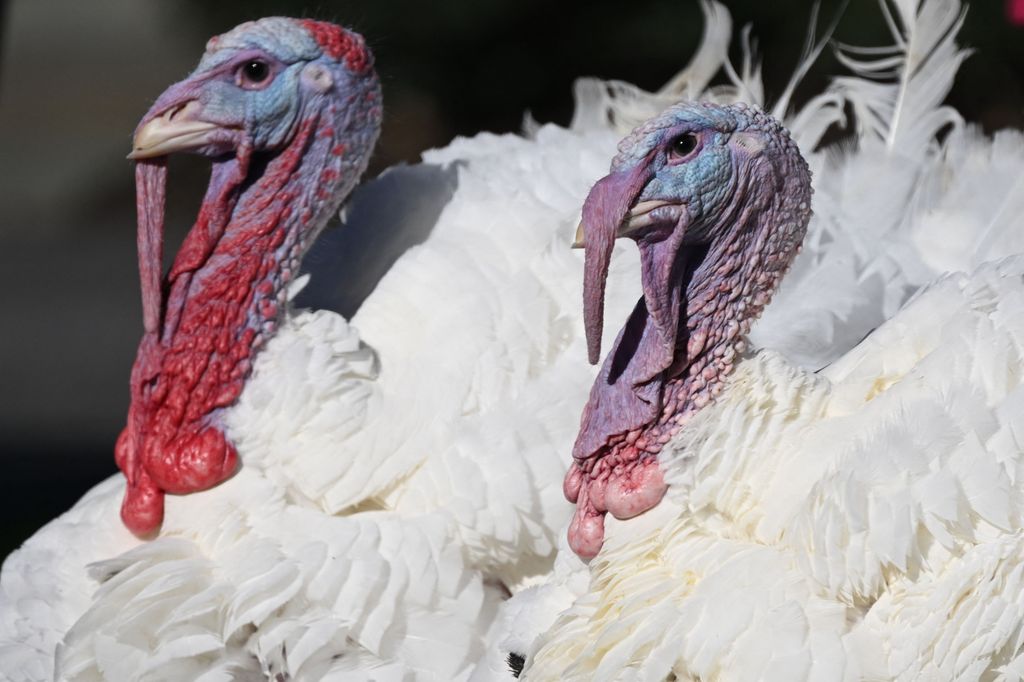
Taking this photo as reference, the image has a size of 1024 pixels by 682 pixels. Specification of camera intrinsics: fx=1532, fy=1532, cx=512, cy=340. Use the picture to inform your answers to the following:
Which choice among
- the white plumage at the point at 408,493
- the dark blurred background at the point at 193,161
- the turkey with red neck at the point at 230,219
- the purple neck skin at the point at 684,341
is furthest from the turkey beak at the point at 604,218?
the dark blurred background at the point at 193,161

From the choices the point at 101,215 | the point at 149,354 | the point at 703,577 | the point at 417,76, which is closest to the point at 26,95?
the point at 101,215

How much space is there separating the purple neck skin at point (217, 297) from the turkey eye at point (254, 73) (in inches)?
5.1

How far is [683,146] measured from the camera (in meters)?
2.67

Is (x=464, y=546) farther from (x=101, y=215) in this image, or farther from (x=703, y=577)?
(x=101, y=215)

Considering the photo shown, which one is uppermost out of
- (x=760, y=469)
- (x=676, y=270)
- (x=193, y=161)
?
(x=676, y=270)

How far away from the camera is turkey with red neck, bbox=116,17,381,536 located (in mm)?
3303

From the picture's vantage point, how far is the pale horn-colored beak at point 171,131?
10.7 ft

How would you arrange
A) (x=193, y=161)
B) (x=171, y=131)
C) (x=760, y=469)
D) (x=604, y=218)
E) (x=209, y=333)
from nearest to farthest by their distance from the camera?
(x=604, y=218) < (x=760, y=469) < (x=171, y=131) < (x=209, y=333) < (x=193, y=161)

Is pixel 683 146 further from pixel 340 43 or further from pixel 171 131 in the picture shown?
pixel 171 131

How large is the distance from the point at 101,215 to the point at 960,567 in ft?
25.1

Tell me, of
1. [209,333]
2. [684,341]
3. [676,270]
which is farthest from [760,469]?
[209,333]

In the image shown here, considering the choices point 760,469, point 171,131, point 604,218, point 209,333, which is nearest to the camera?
point 604,218

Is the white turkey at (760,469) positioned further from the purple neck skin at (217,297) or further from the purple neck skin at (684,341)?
the purple neck skin at (217,297)

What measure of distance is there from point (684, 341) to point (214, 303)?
113cm
